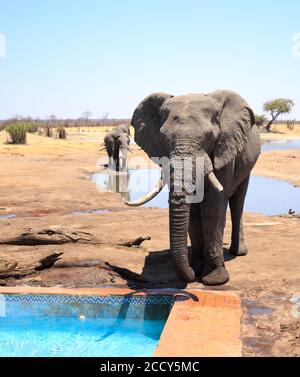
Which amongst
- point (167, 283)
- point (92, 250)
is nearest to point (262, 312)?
point (167, 283)

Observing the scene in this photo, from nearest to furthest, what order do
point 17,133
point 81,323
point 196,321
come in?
point 196,321
point 81,323
point 17,133

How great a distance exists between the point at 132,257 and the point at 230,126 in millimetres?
2826

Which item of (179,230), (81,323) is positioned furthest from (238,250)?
(81,323)

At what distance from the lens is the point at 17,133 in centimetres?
3594

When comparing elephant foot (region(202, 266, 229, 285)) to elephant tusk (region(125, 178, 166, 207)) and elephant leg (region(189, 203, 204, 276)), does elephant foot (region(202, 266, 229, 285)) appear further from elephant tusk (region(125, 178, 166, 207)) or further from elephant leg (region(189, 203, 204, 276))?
elephant tusk (region(125, 178, 166, 207))

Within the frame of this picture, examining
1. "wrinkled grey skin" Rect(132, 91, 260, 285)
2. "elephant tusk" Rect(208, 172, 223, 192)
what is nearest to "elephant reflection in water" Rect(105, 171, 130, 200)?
"wrinkled grey skin" Rect(132, 91, 260, 285)

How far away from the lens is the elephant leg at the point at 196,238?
7340 mm

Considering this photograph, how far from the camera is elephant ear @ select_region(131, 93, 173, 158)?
7141mm

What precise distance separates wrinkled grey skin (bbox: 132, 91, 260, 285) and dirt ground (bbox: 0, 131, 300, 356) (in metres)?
0.58

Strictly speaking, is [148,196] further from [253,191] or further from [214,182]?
[253,191]

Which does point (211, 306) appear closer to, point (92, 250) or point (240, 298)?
point (240, 298)

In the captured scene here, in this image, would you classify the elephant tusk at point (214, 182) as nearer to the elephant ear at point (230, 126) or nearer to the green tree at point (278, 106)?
the elephant ear at point (230, 126)

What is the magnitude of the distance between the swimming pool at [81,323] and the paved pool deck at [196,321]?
0.37 feet
